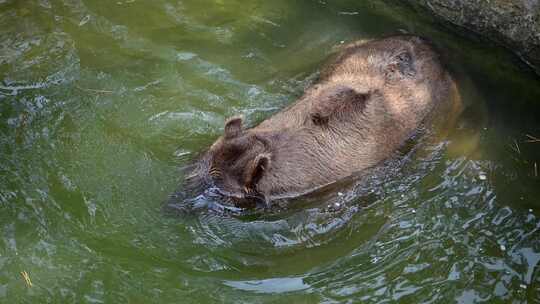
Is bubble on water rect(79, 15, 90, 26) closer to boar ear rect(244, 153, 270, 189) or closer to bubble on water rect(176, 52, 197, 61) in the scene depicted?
bubble on water rect(176, 52, 197, 61)

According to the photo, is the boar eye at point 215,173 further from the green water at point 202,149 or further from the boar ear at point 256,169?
the green water at point 202,149

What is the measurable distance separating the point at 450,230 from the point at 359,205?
91 cm

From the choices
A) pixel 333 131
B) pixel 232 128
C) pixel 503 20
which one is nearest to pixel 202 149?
pixel 232 128

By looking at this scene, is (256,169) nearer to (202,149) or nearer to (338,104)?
(202,149)

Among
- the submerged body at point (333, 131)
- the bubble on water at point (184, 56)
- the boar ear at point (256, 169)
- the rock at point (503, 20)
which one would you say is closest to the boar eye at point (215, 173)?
the submerged body at point (333, 131)

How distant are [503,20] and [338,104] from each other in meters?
2.48

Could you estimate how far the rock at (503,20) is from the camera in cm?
685

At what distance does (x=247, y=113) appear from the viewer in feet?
23.4

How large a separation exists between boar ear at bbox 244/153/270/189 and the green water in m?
0.38

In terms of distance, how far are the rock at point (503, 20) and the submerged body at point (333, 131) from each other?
1.15m

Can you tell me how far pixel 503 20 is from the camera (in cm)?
716

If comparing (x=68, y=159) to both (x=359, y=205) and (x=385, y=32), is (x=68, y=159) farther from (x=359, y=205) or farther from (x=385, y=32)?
(x=385, y=32)

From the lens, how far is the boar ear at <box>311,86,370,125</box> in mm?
6250

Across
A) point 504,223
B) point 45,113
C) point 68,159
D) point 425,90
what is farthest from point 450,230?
point 45,113
